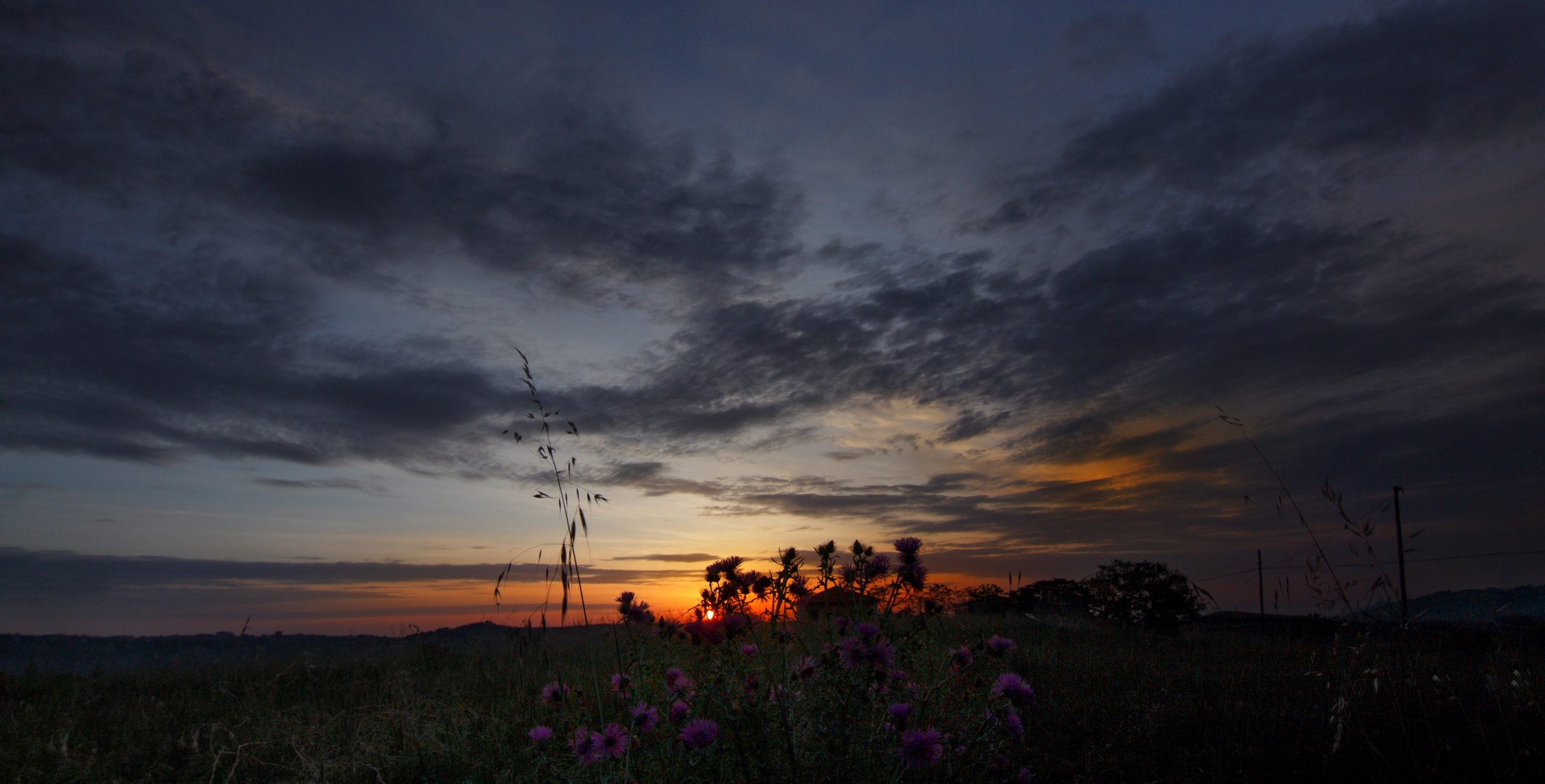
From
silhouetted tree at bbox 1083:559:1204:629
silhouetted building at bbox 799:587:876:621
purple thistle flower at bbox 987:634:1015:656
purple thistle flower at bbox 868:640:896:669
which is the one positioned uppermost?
silhouetted building at bbox 799:587:876:621

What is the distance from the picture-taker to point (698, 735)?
8.51 ft

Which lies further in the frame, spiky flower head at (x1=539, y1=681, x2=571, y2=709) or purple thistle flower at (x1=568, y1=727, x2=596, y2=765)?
spiky flower head at (x1=539, y1=681, x2=571, y2=709)

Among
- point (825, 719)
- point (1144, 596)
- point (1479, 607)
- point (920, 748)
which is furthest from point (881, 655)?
point (1144, 596)

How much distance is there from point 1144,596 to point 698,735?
47.1 ft

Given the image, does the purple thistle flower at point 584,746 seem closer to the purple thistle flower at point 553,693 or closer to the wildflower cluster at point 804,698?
the wildflower cluster at point 804,698

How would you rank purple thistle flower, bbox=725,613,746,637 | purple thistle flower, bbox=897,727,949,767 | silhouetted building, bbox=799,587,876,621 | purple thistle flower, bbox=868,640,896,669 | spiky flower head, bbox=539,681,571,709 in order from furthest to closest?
spiky flower head, bbox=539,681,571,709 < purple thistle flower, bbox=725,613,746,637 < silhouetted building, bbox=799,587,876,621 < purple thistle flower, bbox=868,640,896,669 < purple thistle flower, bbox=897,727,949,767

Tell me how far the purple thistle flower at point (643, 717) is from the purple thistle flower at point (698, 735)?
1.34ft

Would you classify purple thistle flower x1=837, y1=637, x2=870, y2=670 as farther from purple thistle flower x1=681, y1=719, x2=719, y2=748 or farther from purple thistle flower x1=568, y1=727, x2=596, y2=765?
purple thistle flower x1=568, y1=727, x2=596, y2=765

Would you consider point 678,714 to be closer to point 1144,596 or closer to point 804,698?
point 804,698

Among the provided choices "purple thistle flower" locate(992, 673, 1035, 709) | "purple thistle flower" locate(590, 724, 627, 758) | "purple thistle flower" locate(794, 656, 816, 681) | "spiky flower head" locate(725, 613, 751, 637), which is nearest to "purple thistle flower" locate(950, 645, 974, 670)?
"purple thistle flower" locate(992, 673, 1035, 709)

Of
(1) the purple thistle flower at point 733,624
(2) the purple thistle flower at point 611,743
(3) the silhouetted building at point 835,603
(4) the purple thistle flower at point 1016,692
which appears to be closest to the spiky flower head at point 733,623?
(1) the purple thistle flower at point 733,624

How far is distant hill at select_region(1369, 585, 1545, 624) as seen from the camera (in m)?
3.82

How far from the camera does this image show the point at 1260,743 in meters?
4.42

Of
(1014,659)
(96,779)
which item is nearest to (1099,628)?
(1014,659)
